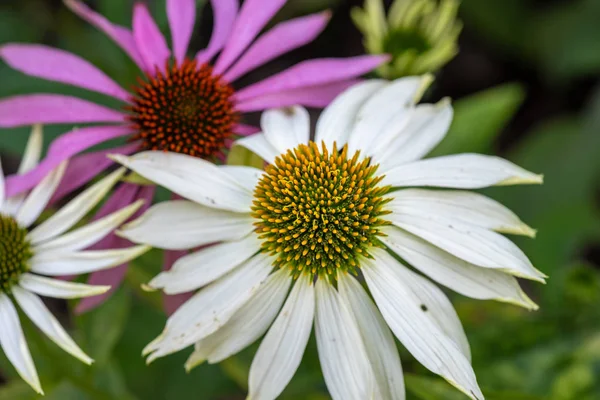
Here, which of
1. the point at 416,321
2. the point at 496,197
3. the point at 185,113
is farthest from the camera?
the point at 496,197

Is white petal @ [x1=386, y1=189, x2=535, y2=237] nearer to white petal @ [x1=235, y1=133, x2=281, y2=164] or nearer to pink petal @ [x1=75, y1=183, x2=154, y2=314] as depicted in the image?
white petal @ [x1=235, y1=133, x2=281, y2=164]

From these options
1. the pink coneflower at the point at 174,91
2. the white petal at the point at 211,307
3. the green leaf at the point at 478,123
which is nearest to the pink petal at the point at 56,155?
the pink coneflower at the point at 174,91

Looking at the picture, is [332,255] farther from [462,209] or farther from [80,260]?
[80,260]

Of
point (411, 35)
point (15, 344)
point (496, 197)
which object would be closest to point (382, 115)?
point (411, 35)

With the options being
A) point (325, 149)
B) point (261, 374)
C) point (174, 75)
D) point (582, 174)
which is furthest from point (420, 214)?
point (582, 174)

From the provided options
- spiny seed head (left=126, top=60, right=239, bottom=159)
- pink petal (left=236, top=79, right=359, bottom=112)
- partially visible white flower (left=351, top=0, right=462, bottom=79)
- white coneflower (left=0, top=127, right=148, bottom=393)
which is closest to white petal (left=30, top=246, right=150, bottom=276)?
white coneflower (left=0, top=127, right=148, bottom=393)

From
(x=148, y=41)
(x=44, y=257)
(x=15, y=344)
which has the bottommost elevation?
(x=15, y=344)

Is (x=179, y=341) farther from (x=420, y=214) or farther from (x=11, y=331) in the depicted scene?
(x=420, y=214)
